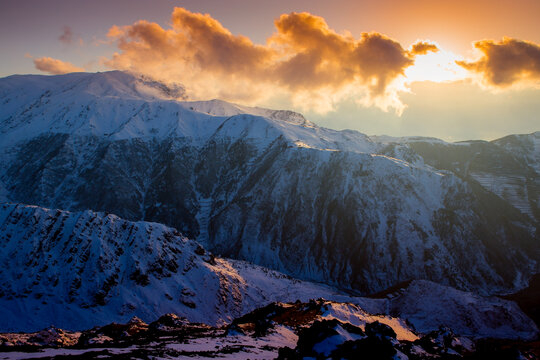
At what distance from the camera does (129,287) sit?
3068 inches

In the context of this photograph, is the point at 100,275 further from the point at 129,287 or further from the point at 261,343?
the point at 261,343

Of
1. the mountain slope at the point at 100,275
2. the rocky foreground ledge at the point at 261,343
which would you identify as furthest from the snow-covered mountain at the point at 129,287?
the rocky foreground ledge at the point at 261,343

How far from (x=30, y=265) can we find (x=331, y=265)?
3978 inches

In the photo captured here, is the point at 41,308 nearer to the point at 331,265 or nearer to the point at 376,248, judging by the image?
the point at 331,265

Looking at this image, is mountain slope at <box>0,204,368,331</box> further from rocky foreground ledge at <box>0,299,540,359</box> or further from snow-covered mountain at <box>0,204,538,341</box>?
rocky foreground ledge at <box>0,299,540,359</box>

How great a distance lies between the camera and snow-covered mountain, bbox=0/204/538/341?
70688 millimetres

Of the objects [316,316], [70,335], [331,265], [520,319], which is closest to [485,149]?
[331,265]

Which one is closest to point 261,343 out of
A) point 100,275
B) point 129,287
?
point 129,287

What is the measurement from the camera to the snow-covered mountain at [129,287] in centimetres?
7069

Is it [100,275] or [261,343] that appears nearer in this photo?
[261,343]

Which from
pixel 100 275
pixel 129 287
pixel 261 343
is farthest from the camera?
pixel 129 287

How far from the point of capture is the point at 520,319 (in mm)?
82312

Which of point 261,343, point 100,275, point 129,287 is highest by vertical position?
point 261,343

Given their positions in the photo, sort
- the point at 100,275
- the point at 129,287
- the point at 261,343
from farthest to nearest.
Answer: the point at 129,287 → the point at 100,275 → the point at 261,343
